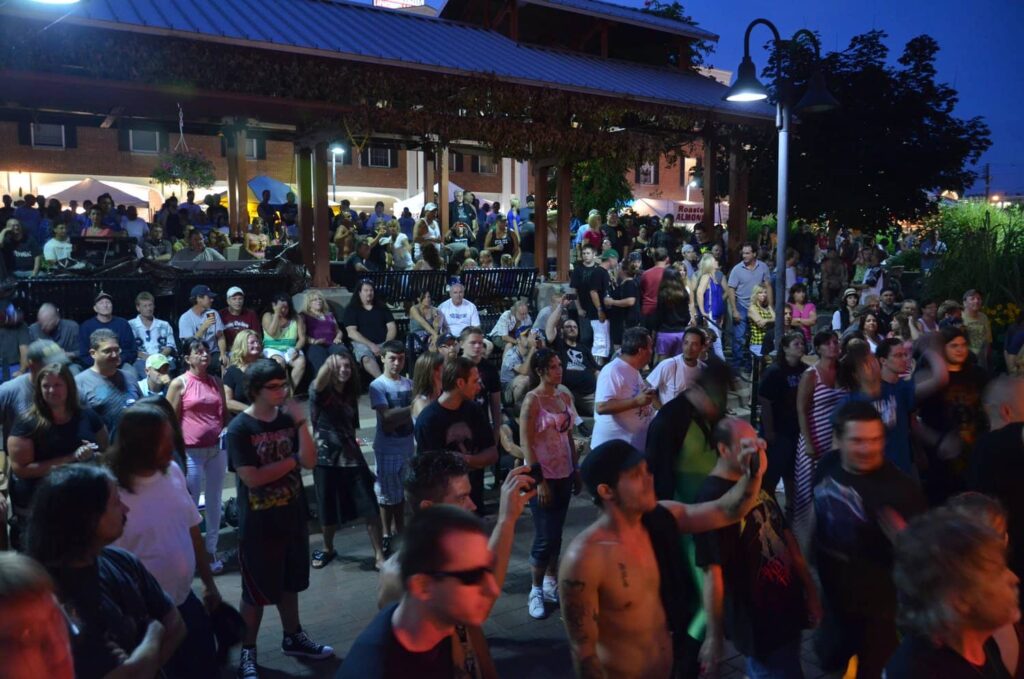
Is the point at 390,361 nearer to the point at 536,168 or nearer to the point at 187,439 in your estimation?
the point at 187,439

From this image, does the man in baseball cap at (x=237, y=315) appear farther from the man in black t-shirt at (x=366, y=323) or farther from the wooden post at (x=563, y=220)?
the wooden post at (x=563, y=220)

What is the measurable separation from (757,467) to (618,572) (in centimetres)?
83

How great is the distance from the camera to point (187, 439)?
6.46 metres

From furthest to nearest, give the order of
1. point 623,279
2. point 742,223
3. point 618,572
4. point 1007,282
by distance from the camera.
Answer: point 742,223
point 1007,282
point 623,279
point 618,572

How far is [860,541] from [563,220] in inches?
505

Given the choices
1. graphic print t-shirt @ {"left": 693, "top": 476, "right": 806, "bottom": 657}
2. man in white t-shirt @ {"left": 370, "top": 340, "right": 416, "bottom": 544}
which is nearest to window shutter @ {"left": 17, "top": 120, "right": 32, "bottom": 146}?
man in white t-shirt @ {"left": 370, "top": 340, "right": 416, "bottom": 544}

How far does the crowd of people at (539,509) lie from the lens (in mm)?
2594

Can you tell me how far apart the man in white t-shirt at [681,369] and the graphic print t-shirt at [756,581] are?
253 cm

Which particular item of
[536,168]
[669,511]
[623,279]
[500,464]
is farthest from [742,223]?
[669,511]

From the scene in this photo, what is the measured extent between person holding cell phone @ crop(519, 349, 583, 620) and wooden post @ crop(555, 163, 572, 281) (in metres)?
10.4

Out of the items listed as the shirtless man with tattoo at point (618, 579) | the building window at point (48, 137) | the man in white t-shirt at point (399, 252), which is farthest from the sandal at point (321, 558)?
the building window at point (48, 137)

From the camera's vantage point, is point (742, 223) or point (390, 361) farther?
point (742, 223)

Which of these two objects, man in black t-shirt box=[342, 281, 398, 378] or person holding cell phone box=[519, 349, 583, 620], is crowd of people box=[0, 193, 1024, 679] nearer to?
person holding cell phone box=[519, 349, 583, 620]

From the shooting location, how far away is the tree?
966 inches
